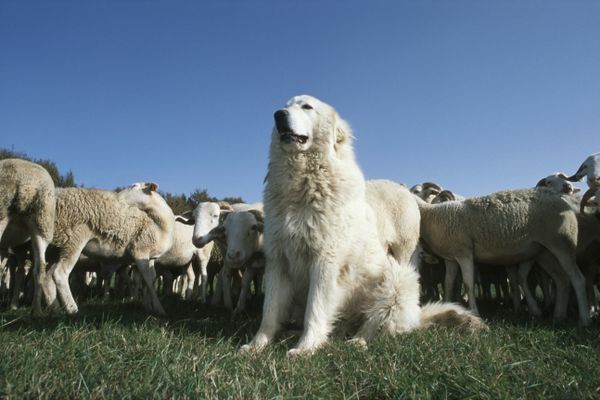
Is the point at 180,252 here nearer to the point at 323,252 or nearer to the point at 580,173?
the point at 323,252

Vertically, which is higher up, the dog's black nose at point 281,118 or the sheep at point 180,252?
the dog's black nose at point 281,118

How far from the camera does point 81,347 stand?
9.37 feet

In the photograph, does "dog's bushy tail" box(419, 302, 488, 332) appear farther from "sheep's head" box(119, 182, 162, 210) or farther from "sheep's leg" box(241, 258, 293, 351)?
"sheep's head" box(119, 182, 162, 210)

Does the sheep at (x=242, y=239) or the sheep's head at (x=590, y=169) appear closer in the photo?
the sheep at (x=242, y=239)

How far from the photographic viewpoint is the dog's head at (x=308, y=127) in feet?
14.0

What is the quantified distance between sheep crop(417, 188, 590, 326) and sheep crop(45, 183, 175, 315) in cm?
477

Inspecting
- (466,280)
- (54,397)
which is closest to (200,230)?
(466,280)

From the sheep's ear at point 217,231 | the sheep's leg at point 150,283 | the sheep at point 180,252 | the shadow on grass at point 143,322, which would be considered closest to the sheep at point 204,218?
the sheep's ear at point 217,231

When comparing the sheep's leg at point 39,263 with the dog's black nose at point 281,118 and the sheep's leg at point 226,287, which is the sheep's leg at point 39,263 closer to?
the sheep's leg at point 226,287

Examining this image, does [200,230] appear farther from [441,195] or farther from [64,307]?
[441,195]

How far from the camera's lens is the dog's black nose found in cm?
428

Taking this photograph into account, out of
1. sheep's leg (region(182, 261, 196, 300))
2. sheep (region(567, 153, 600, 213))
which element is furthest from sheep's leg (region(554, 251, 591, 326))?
sheep's leg (region(182, 261, 196, 300))

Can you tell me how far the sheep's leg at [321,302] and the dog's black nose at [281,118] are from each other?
1419 millimetres

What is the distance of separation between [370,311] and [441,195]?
222 inches
